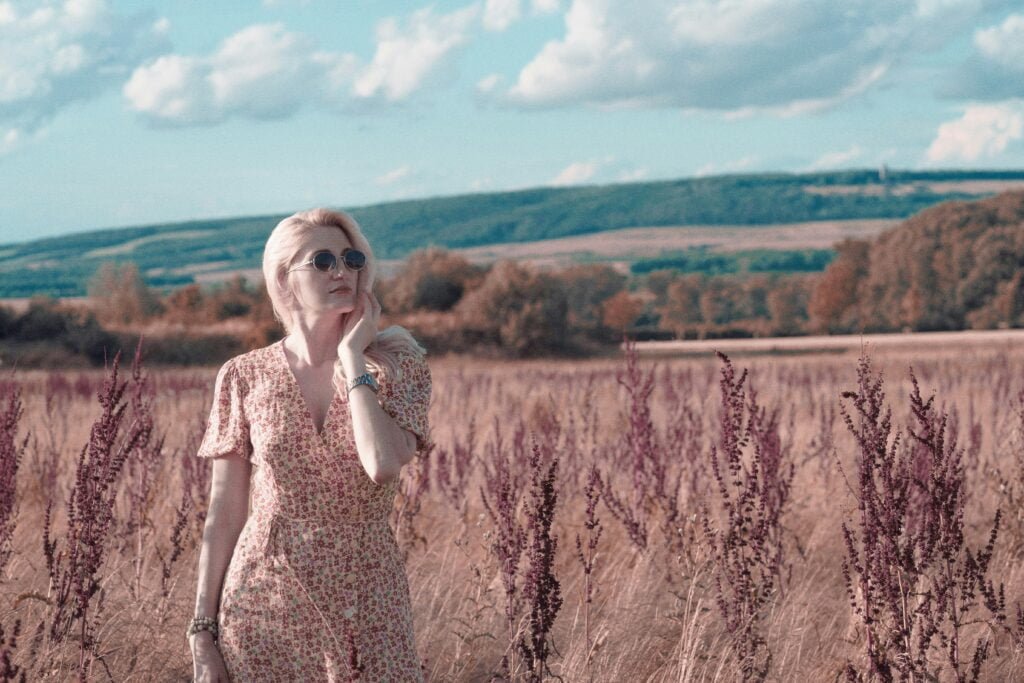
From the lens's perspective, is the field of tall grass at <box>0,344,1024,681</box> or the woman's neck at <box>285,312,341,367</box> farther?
the field of tall grass at <box>0,344,1024,681</box>

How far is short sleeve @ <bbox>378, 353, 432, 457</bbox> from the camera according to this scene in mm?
2402

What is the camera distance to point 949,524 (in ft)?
10.5

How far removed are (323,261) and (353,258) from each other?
0.07 metres

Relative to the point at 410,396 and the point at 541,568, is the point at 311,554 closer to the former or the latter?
the point at 410,396

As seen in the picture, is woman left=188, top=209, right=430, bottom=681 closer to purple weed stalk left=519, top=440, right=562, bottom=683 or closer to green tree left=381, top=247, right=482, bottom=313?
purple weed stalk left=519, top=440, right=562, bottom=683

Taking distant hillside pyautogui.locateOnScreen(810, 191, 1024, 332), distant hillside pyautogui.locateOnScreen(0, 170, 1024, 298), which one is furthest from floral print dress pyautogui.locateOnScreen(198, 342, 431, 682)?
distant hillside pyautogui.locateOnScreen(0, 170, 1024, 298)

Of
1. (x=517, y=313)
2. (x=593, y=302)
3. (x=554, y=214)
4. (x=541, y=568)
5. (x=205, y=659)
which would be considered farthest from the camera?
(x=554, y=214)

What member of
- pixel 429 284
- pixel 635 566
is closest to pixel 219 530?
pixel 635 566

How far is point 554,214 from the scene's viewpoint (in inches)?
6791

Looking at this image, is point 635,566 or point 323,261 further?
point 635,566

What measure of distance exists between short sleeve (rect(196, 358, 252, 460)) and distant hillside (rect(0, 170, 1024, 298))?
136 m

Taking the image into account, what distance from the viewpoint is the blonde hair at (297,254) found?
2.48 metres

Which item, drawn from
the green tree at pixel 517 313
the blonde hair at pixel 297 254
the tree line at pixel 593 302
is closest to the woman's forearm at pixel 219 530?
the blonde hair at pixel 297 254

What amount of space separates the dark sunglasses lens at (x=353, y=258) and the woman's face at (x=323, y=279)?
0.04 ft
